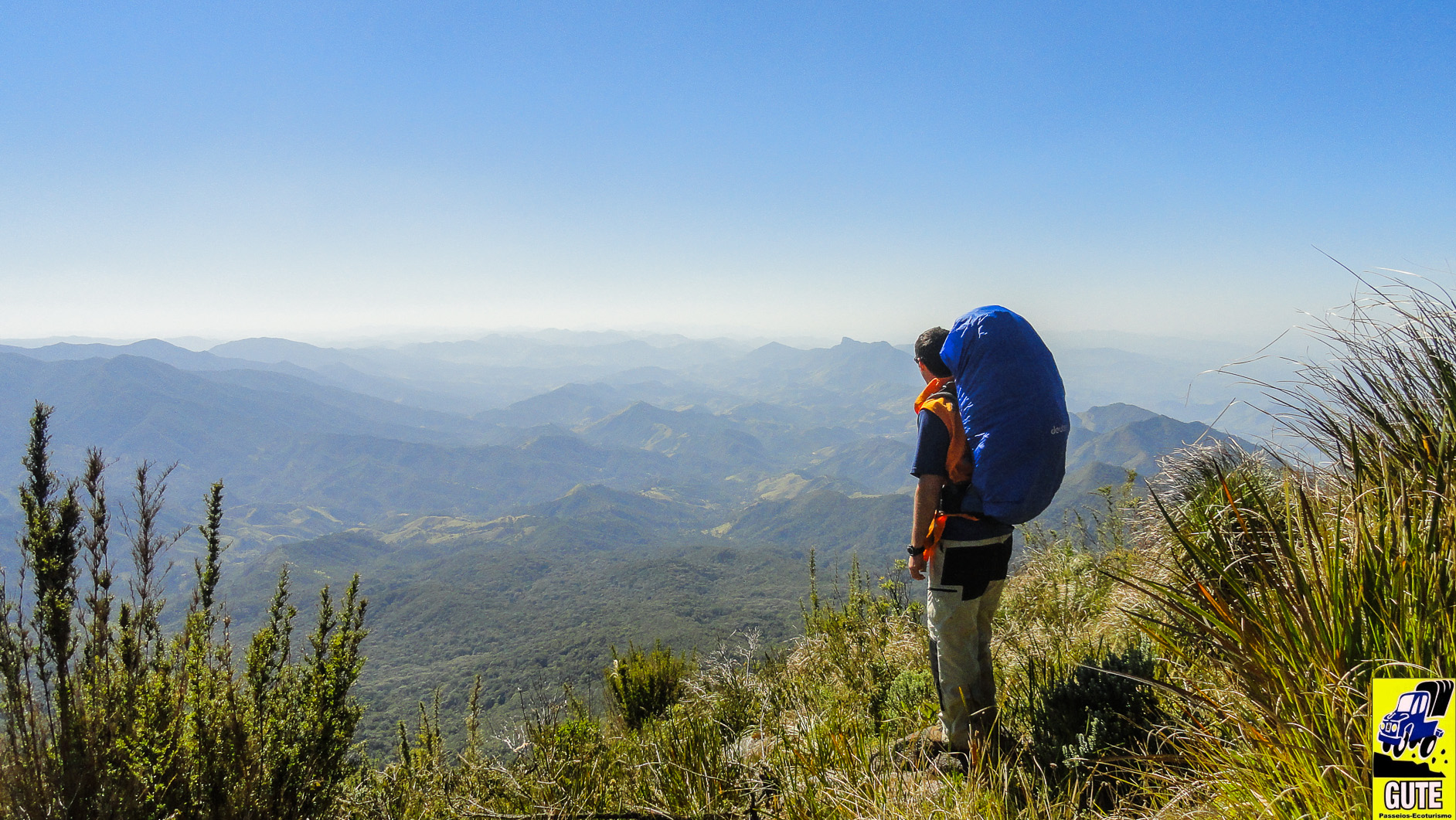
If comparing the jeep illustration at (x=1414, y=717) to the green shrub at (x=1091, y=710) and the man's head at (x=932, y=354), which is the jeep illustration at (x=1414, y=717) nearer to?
the green shrub at (x=1091, y=710)

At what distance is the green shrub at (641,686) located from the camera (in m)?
4.86

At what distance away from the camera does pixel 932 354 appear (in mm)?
3125

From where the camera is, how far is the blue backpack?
2641mm

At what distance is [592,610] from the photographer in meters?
132

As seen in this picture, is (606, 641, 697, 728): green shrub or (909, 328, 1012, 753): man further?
(606, 641, 697, 728): green shrub

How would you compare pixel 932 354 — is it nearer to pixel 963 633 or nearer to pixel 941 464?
pixel 941 464

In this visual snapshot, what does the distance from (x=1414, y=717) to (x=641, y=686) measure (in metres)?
4.56

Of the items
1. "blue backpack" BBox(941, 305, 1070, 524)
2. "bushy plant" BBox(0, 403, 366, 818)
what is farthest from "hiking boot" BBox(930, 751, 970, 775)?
"bushy plant" BBox(0, 403, 366, 818)

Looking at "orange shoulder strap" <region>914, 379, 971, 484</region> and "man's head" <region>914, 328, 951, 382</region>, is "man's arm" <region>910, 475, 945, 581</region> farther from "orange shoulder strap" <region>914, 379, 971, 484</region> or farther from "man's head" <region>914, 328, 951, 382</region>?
"man's head" <region>914, 328, 951, 382</region>

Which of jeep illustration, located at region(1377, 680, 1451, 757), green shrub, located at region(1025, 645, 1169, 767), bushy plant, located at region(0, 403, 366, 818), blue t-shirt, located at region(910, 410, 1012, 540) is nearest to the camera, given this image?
jeep illustration, located at region(1377, 680, 1451, 757)

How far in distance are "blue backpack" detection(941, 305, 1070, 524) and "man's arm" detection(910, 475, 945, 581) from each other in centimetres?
14

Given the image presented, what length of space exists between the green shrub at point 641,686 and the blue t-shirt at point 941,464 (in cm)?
286

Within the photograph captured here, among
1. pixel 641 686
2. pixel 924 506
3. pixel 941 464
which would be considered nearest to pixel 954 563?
pixel 924 506

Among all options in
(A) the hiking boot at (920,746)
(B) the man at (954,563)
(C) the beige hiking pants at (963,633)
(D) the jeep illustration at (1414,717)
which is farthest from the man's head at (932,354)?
(D) the jeep illustration at (1414,717)
